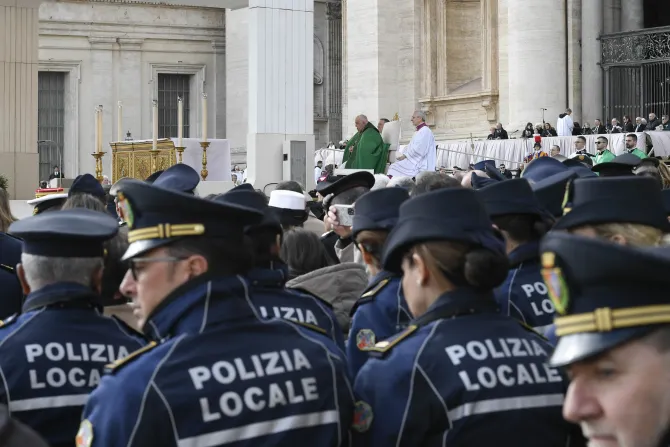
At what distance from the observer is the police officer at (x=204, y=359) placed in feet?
9.03

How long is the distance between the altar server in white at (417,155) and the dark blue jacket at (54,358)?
12.8 m

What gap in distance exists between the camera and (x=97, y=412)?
2764 millimetres

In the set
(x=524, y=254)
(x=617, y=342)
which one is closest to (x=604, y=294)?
(x=617, y=342)

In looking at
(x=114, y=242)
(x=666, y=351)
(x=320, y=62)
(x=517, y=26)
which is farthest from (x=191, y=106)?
(x=666, y=351)

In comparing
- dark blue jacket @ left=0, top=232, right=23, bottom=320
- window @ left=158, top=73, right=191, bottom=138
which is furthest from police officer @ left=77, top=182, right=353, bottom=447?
window @ left=158, top=73, right=191, bottom=138

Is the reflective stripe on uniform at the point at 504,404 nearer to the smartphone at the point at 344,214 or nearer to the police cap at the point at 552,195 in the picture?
the police cap at the point at 552,195

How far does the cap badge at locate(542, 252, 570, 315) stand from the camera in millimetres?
2053

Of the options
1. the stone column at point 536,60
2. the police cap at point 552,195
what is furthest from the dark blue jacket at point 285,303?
the stone column at point 536,60

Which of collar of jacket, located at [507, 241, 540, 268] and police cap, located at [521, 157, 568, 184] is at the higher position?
police cap, located at [521, 157, 568, 184]

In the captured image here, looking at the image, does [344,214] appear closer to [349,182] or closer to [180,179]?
[349,182]

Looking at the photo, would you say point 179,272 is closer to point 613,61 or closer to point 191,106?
point 613,61

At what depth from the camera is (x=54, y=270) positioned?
3.38 meters

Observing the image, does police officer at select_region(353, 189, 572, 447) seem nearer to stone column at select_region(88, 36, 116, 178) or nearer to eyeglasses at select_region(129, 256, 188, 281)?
eyeglasses at select_region(129, 256, 188, 281)

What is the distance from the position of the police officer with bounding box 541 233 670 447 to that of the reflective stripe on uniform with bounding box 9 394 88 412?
1695 mm
